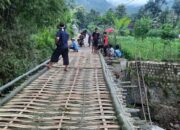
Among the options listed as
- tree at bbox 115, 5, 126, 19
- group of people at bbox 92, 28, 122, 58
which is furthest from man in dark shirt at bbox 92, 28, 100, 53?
tree at bbox 115, 5, 126, 19

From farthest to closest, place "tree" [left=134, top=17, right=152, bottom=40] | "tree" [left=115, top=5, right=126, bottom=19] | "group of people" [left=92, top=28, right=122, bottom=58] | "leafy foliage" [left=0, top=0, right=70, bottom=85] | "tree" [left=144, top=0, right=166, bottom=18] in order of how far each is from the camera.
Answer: "tree" [left=115, top=5, right=126, bottom=19], "tree" [left=144, top=0, right=166, bottom=18], "tree" [left=134, top=17, right=152, bottom=40], "group of people" [left=92, top=28, right=122, bottom=58], "leafy foliage" [left=0, top=0, right=70, bottom=85]

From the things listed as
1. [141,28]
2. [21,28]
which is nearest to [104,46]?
[21,28]

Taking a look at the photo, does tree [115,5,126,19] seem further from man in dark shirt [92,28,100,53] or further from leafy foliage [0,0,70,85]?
leafy foliage [0,0,70,85]

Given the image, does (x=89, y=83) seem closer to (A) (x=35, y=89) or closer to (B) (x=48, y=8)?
(A) (x=35, y=89)

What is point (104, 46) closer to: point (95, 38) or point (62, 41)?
point (95, 38)

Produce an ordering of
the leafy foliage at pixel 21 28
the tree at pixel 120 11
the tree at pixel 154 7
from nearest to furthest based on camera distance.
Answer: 1. the leafy foliage at pixel 21 28
2. the tree at pixel 154 7
3. the tree at pixel 120 11

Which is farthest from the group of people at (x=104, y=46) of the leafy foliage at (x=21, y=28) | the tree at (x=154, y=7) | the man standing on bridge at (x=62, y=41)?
the tree at (x=154, y=7)

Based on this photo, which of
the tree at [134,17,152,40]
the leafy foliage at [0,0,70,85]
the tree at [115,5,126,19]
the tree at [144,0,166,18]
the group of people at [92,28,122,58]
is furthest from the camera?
the tree at [115,5,126,19]

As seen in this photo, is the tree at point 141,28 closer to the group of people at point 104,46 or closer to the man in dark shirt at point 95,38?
the group of people at point 104,46

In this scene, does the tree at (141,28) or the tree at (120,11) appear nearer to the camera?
the tree at (141,28)

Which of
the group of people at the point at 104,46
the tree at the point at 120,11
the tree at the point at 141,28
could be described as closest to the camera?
the group of people at the point at 104,46

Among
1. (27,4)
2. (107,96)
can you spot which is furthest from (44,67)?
(107,96)

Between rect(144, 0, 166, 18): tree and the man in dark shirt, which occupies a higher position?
rect(144, 0, 166, 18): tree

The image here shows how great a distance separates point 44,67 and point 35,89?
357cm
